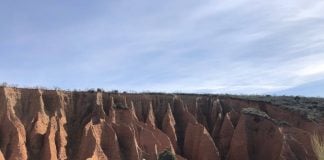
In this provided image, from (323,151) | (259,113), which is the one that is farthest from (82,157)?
(323,151)

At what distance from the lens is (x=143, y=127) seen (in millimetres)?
88188

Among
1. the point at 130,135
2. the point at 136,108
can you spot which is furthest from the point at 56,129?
the point at 136,108

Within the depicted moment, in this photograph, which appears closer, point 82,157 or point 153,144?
point 82,157

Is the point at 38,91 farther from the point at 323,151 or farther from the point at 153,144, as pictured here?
the point at 323,151

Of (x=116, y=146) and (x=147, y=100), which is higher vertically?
(x=147, y=100)

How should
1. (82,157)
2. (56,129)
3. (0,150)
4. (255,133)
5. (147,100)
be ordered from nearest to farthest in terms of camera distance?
(0,150) < (82,157) < (56,129) < (255,133) < (147,100)

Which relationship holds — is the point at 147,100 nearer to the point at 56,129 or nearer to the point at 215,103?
the point at 215,103

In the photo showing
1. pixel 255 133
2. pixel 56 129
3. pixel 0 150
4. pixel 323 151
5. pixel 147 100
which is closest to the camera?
pixel 323 151

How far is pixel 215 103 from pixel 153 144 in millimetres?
23243

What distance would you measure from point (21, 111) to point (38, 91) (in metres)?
4.04

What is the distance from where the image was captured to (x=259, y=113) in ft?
319

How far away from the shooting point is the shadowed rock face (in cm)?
8038

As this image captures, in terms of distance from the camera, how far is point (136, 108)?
9944cm

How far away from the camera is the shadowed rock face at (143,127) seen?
264 ft
